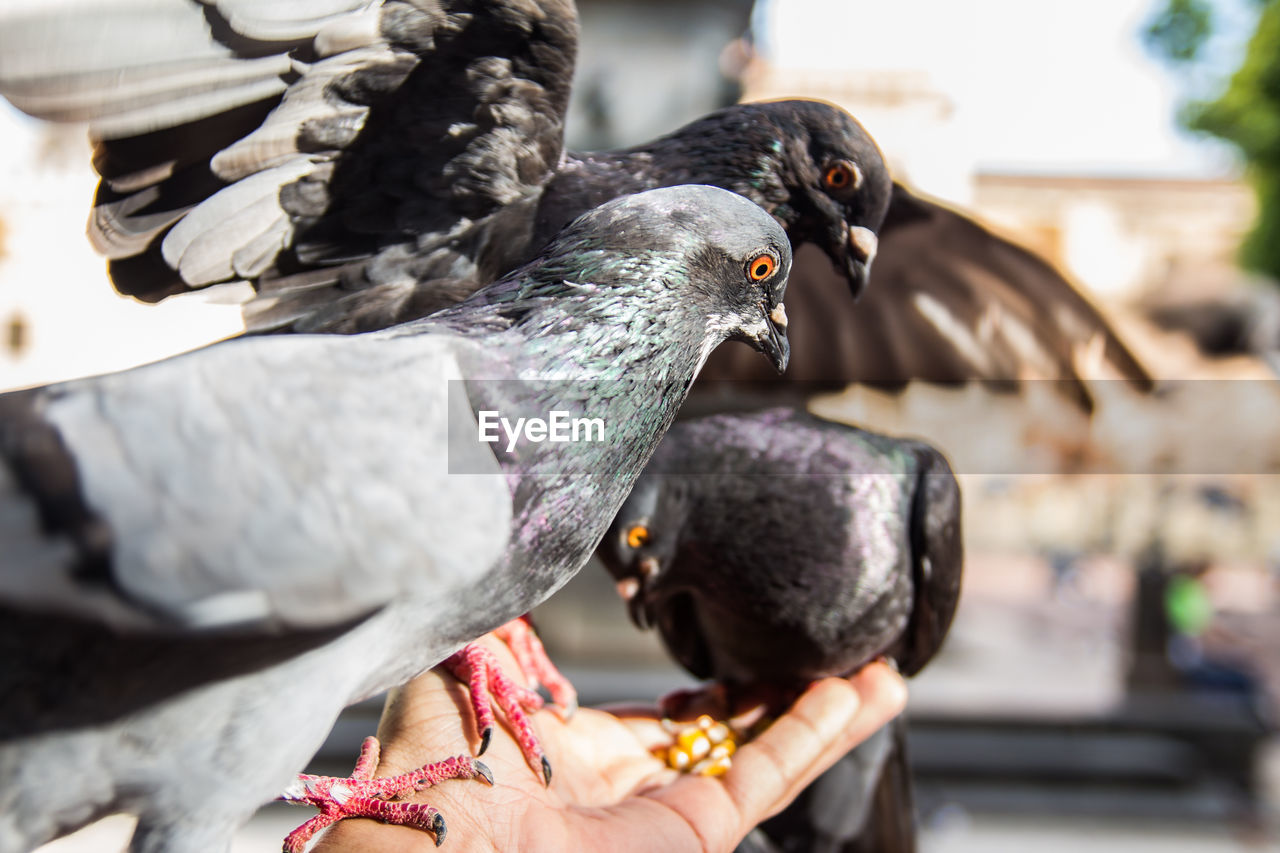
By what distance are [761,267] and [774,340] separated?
114 mm

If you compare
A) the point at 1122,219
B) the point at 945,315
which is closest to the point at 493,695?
the point at 945,315

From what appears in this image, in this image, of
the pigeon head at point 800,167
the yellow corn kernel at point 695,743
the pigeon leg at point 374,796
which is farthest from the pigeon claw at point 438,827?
the pigeon head at point 800,167

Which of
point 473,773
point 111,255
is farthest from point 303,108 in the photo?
point 473,773

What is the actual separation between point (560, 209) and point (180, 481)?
2.86 feet

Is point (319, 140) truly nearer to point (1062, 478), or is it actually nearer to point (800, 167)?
point (800, 167)

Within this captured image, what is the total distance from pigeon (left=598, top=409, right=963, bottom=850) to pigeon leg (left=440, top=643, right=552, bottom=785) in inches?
13.3

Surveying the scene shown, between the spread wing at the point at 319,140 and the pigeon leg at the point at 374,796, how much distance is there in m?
0.76

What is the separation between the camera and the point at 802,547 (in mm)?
1655

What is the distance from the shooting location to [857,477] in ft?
5.62

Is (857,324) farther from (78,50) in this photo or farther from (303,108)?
(78,50)

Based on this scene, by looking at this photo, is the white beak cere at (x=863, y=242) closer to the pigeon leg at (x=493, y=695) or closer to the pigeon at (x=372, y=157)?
the pigeon at (x=372, y=157)

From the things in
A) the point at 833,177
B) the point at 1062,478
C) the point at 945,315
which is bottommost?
the point at 1062,478

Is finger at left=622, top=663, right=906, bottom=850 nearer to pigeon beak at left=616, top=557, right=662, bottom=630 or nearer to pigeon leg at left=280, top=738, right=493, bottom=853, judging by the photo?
pigeon beak at left=616, top=557, right=662, bottom=630

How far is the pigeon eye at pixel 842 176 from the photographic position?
1.54 meters
